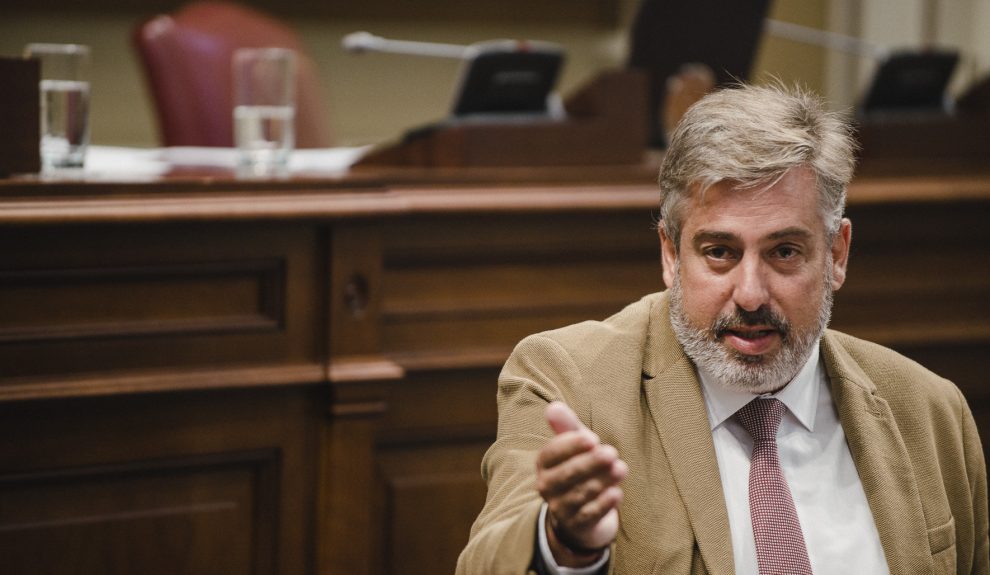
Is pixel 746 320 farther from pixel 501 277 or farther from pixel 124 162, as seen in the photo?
pixel 124 162

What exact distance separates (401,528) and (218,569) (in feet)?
A: 1.18

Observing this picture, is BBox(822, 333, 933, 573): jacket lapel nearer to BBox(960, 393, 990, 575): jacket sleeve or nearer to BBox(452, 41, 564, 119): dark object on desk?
BBox(960, 393, 990, 575): jacket sleeve

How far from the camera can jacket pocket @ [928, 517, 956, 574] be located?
165 cm

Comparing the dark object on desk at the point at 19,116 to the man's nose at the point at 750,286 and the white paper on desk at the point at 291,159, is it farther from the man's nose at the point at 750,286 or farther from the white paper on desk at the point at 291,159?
the man's nose at the point at 750,286

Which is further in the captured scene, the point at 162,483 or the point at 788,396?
the point at 162,483

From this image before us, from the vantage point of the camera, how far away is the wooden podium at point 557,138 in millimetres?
2732

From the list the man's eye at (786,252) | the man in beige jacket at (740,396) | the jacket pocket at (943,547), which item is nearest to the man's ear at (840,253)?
the man in beige jacket at (740,396)

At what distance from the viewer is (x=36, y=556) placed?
217 cm

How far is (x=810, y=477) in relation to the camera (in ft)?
5.42

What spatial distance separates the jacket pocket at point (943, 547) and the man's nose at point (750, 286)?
0.40m

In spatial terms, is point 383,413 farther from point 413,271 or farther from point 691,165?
point 691,165

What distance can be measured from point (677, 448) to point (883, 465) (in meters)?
0.29

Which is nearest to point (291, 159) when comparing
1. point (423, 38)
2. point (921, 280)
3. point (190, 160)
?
point (190, 160)

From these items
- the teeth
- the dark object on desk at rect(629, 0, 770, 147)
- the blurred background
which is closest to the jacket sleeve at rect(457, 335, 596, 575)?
the teeth
